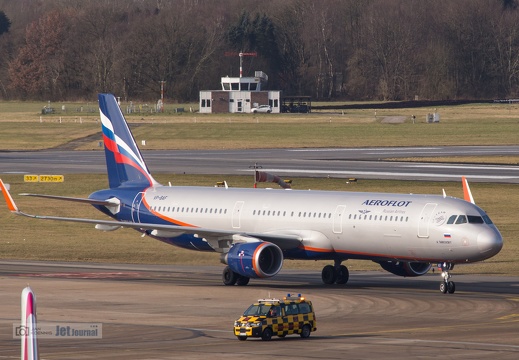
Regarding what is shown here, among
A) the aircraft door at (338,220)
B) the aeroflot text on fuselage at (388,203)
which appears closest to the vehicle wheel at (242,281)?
the aircraft door at (338,220)

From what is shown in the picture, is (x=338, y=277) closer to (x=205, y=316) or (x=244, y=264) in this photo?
(x=244, y=264)

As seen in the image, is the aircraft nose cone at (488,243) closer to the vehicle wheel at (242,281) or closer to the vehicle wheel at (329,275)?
the vehicle wheel at (329,275)

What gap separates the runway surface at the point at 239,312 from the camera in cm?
2817

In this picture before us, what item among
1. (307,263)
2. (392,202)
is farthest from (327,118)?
(392,202)

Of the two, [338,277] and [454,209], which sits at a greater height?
[454,209]

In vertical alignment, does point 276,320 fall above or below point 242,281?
above

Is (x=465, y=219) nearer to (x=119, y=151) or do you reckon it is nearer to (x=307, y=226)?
(x=307, y=226)

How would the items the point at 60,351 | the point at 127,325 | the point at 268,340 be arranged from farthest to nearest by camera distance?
the point at 127,325
the point at 268,340
the point at 60,351

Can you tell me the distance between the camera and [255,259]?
43094mm

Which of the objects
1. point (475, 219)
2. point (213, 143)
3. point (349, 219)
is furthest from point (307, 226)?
point (213, 143)

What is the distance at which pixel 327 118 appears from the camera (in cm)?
17862

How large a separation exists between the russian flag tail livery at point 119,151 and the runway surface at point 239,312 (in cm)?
450

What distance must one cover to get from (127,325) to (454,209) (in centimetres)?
1509

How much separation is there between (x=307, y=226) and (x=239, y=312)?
29.8 ft
